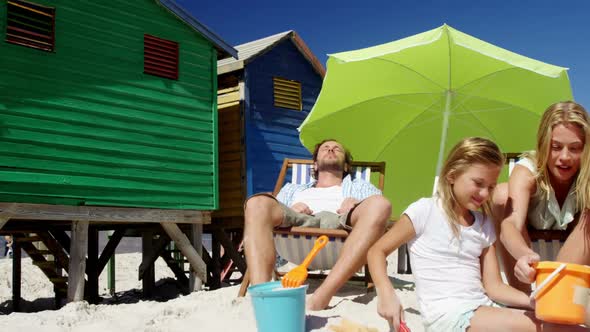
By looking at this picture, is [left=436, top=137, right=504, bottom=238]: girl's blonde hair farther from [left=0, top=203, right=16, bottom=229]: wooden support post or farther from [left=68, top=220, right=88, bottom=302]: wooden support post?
[left=68, top=220, right=88, bottom=302]: wooden support post

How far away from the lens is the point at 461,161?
2.69m

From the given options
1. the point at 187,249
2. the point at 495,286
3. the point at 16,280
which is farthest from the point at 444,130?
the point at 16,280

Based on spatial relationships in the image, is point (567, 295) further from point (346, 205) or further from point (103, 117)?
point (103, 117)

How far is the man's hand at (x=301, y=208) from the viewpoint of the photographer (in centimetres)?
460

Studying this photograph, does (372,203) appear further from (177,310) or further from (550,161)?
(177,310)

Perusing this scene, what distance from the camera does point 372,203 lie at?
150 inches

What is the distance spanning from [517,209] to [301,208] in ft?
6.53

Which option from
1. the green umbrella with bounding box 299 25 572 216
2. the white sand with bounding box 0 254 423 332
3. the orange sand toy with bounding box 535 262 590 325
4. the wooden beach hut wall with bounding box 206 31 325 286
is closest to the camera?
the orange sand toy with bounding box 535 262 590 325

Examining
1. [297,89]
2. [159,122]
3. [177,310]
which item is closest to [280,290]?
[177,310]

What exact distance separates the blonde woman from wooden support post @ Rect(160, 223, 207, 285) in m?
6.86

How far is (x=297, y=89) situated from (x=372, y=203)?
8531 mm

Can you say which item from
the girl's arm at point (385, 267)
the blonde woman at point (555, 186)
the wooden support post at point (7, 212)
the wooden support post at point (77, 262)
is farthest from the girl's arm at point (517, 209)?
the wooden support post at point (77, 262)

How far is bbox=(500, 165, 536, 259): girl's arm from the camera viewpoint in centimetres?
277

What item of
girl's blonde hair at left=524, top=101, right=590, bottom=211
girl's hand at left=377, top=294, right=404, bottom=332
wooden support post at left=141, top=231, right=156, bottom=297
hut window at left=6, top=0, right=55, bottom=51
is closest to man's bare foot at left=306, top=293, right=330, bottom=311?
girl's hand at left=377, top=294, right=404, bottom=332
